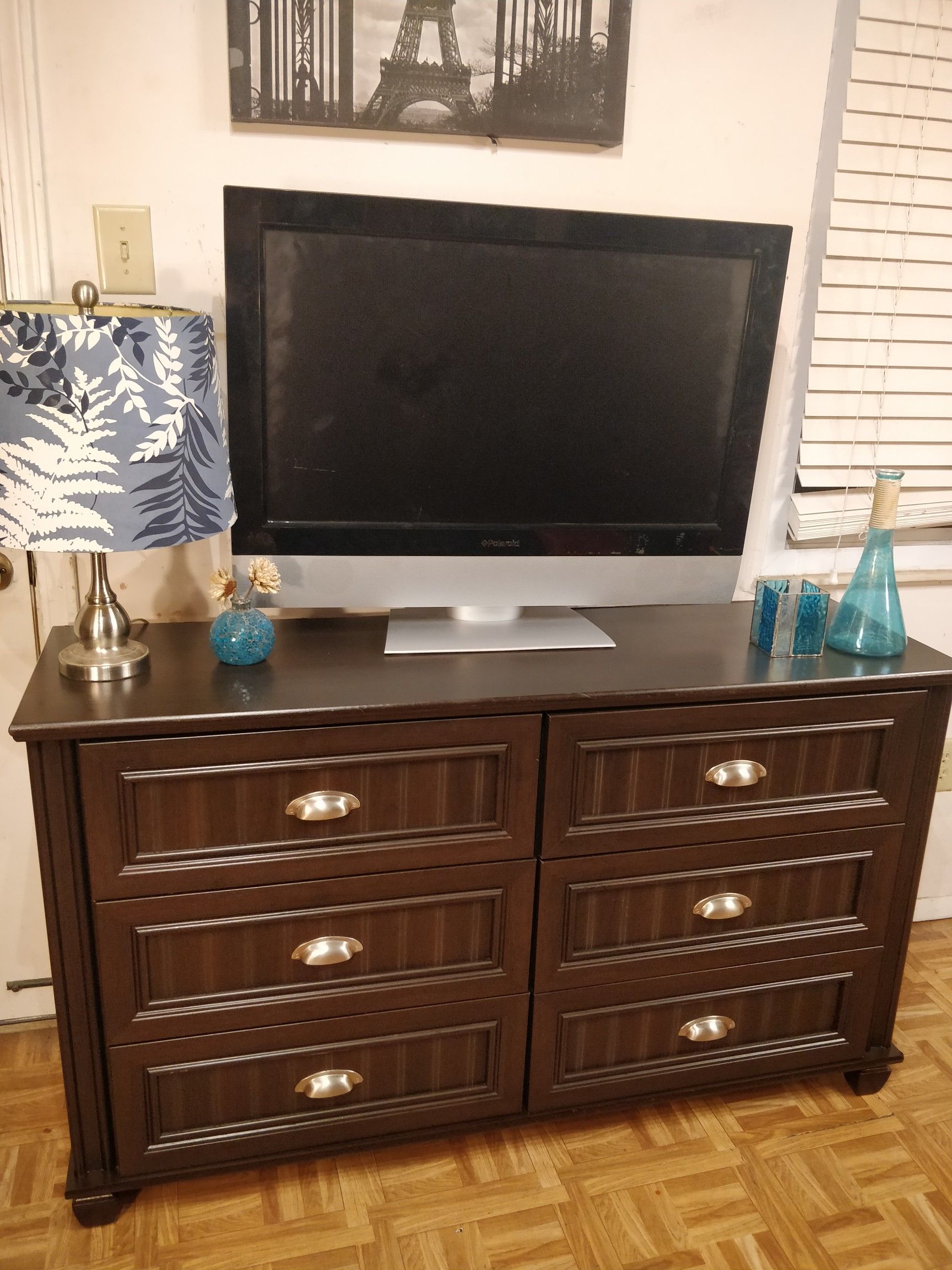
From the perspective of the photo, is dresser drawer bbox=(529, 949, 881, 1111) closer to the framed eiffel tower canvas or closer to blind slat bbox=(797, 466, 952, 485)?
blind slat bbox=(797, 466, 952, 485)

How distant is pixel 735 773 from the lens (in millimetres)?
1461

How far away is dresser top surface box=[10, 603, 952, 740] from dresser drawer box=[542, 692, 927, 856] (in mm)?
36

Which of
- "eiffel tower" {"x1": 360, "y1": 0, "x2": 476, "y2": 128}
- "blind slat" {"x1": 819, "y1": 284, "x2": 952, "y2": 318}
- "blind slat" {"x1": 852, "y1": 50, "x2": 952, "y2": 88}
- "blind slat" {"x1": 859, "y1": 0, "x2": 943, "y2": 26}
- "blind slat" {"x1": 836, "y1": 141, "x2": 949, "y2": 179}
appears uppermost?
"blind slat" {"x1": 859, "y1": 0, "x2": 943, "y2": 26}

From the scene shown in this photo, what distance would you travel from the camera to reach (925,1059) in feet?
5.92

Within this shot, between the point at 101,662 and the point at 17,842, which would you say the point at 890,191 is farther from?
the point at 17,842

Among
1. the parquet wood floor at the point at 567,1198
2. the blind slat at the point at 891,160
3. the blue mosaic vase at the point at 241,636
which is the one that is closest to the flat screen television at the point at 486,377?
the blue mosaic vase at the point at 241,636

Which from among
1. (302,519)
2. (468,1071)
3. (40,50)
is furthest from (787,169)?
(468,1071)

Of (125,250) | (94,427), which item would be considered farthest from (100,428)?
(125,250)

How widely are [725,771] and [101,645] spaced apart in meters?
0.92

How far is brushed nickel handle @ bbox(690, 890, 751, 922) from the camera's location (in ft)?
5.01

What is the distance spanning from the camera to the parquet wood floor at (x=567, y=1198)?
1391 mm

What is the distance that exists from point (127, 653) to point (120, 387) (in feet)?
1.25

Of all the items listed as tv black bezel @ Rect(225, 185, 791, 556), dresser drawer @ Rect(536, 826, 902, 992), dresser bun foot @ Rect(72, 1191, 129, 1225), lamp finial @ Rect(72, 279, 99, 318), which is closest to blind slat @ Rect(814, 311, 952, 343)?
tv black bezel @ Rect(225, 185, 791, 556)

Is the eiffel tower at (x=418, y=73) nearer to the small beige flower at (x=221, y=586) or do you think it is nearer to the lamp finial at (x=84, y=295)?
the lamp finial at (x=84, y=295)
